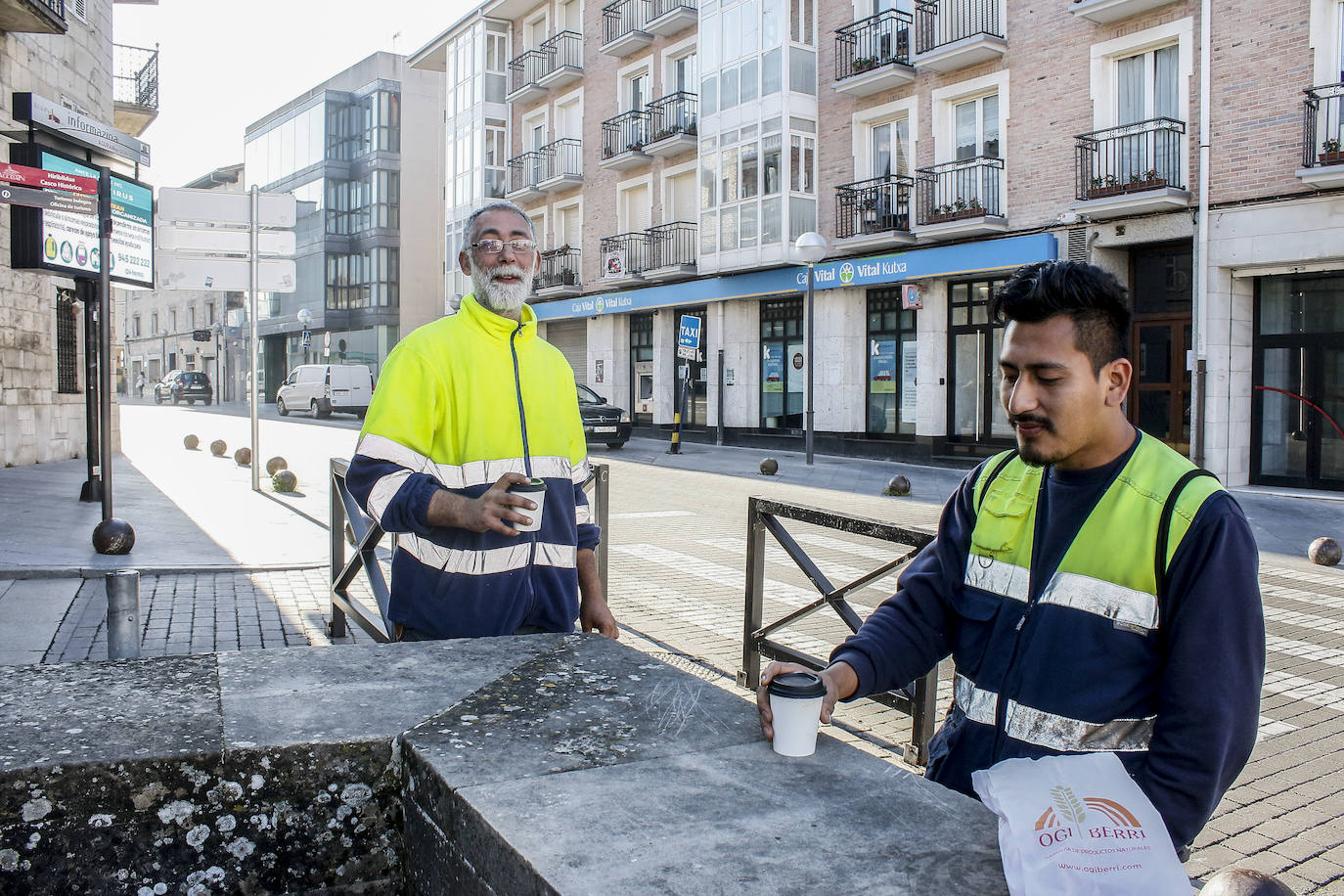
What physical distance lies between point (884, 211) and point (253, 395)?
13.5 meters

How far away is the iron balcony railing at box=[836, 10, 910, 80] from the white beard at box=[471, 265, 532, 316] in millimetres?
20402

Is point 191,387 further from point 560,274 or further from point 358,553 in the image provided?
point 358,553

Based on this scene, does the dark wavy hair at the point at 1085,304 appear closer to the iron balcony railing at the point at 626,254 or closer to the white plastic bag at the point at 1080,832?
the white plastic bag at the point at 1080,832

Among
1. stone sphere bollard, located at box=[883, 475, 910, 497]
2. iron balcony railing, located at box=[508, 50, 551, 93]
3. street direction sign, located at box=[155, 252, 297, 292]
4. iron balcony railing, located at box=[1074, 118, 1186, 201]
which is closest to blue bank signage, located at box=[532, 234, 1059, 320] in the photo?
iron balcony railing, located at box=[1074, 118, 1186, 201]

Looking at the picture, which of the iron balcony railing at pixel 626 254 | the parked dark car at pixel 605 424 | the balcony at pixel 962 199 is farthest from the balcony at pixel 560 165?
the balcony at pixel 962 199

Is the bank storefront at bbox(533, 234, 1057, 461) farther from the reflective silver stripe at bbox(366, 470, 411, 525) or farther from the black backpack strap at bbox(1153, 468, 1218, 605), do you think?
the black backpack strap at bbox(1153, 468, 1218, 605)

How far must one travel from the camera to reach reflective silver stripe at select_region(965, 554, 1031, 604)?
2027mm

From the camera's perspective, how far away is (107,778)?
167 cm

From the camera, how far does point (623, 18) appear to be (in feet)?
101

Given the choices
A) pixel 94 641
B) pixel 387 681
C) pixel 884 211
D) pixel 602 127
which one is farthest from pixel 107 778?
pixel 602 127

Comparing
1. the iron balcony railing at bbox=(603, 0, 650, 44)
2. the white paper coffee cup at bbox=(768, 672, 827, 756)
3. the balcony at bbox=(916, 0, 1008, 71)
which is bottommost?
the white paper coffee cup at bbox=(768, 672, 827, 756)

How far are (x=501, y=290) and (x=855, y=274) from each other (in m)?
20.7

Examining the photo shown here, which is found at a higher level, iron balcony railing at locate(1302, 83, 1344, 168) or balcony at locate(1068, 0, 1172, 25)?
balcony at locate(1068, 0, 1172, 25)

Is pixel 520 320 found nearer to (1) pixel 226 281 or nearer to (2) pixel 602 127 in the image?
(1) pixel 226 281
